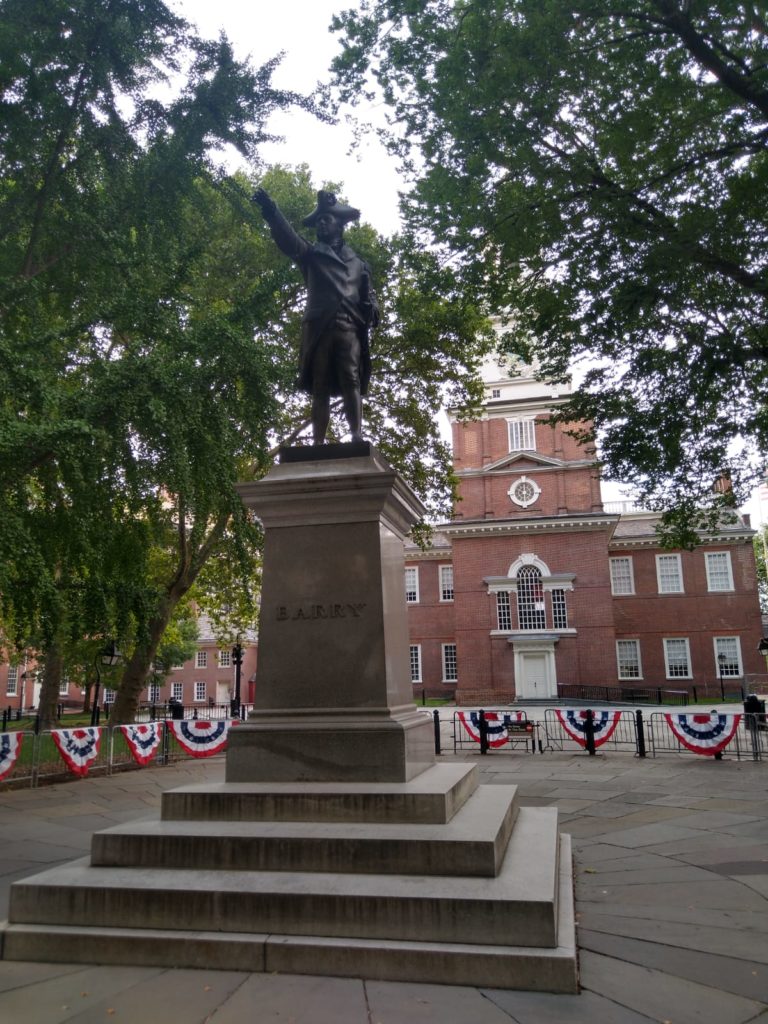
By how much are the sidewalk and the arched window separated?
3398cm

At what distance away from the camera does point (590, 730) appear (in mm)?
16438

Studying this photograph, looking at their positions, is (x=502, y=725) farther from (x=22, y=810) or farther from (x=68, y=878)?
(x=68, y=878)

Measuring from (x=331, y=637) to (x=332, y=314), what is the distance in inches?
119

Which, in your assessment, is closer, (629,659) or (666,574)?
(629,659)

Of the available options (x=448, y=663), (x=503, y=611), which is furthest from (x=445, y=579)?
(x=503, y=611)

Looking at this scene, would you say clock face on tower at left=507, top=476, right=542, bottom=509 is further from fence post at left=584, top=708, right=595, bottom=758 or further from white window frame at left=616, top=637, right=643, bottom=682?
fence post at left=584, top=708, right=595, bottom=758

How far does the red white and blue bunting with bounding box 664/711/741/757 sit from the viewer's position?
49.2ft

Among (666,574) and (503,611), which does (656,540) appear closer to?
(666,574)

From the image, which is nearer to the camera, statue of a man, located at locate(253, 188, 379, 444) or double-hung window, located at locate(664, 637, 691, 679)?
statue of a man, located at locate(253, 188, 379, 444)

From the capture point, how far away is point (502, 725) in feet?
56.6

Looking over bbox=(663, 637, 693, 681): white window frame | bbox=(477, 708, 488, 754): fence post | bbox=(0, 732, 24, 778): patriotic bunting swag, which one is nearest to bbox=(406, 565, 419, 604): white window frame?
bbox=(663, 637, 693, 681): white window frame

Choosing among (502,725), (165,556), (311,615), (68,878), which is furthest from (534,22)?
(165,556)

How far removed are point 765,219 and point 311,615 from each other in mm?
9253

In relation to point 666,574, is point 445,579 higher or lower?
higher
